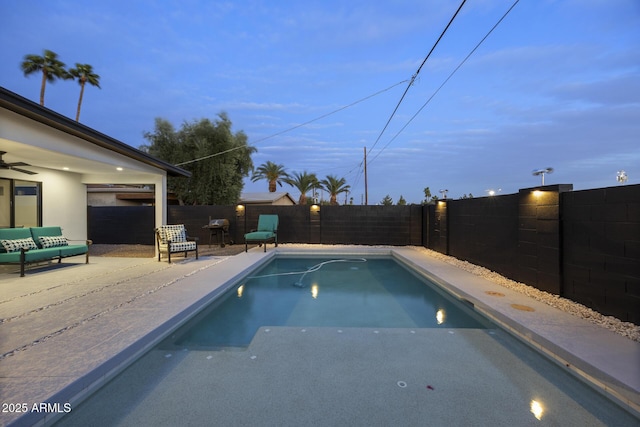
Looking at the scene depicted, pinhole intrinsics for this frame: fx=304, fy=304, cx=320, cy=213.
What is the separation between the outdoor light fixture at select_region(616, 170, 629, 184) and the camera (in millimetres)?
3351

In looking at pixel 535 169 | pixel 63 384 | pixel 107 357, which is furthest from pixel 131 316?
pixel 535 169

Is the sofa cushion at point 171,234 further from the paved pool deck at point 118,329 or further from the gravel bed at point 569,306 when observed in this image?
the gravel bed at point 569,306

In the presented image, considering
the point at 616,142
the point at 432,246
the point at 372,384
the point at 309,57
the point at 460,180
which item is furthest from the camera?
the point at 460,180

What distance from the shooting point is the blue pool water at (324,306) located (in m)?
3.67

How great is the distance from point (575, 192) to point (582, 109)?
8072 millimetres

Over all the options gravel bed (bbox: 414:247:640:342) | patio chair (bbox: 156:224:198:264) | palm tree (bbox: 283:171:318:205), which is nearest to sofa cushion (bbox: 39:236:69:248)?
patio chair (bbox: 156:224:198:264)

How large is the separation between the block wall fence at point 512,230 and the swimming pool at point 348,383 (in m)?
1.35

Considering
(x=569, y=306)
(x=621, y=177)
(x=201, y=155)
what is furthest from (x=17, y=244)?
(x=201, y=155)

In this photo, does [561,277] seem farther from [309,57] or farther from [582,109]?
[309,57]

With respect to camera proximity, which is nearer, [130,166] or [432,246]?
[130,166]

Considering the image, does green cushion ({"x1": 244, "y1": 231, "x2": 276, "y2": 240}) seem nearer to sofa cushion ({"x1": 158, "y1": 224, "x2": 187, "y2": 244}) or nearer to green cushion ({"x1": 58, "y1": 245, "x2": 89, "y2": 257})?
sofa cushion ({"x1": 158, "y1": 224, "x2": 187, "y2": 244})

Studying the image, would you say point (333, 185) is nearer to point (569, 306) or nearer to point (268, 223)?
point (268, 223)

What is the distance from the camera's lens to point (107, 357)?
7.85 feet

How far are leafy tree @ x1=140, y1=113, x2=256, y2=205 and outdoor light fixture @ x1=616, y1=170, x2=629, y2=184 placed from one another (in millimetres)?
16273
